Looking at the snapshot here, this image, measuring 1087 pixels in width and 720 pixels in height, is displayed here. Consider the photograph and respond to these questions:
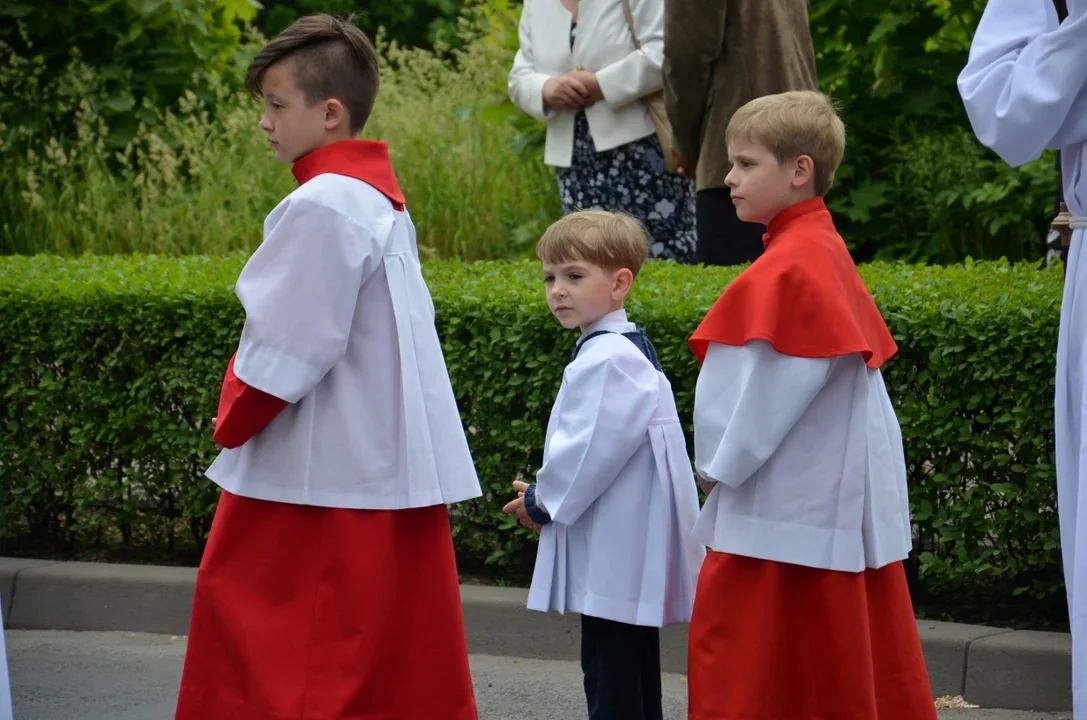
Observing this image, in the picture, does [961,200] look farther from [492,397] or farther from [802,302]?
[802,302]

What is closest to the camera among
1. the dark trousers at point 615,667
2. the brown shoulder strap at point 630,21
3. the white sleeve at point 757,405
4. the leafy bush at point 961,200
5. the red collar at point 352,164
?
the white sleeve at point 757,405

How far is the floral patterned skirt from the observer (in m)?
7.10

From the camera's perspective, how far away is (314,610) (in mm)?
3533

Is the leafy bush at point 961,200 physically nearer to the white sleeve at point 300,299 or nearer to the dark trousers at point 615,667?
the dark trousers at point 615,667

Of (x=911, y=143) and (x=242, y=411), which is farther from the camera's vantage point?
(x=911, y=143)

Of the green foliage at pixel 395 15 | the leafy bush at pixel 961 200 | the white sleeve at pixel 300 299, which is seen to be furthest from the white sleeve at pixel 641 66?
the green foliage at pixel 395 15

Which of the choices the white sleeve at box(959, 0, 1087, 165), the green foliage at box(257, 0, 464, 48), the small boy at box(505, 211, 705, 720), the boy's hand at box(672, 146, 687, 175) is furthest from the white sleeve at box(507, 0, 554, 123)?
the green foliage at box(257, 0, 464, 48)

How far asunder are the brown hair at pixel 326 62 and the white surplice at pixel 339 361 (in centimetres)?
22

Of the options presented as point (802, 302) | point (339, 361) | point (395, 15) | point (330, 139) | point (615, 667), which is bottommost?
point (615, 667)

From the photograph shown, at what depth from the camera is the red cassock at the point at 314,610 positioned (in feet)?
11.5

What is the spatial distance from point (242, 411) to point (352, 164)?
2.02ft

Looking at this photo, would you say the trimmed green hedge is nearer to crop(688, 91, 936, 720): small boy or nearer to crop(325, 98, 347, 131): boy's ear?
crop(688, 91, 936, 720): small boy

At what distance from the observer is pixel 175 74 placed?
462 inches

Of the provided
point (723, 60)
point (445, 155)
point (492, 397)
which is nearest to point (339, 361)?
point (492, 397)
